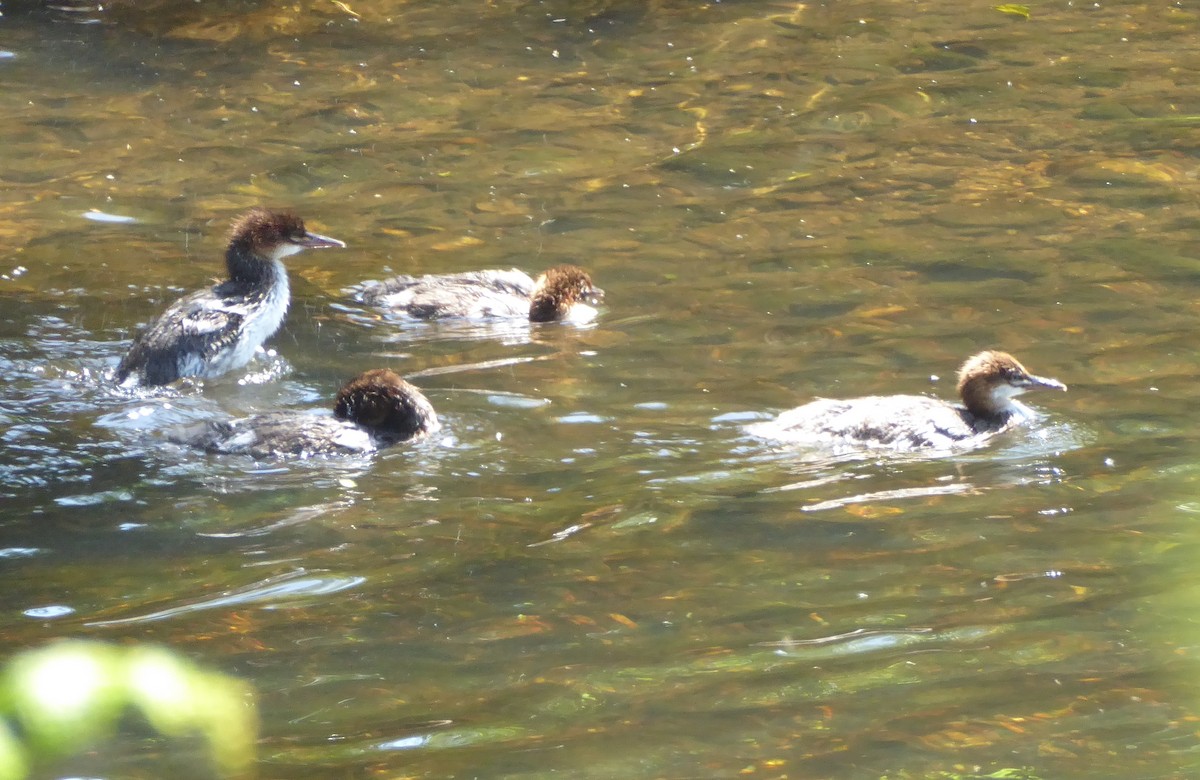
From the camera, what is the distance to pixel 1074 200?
36.3ft

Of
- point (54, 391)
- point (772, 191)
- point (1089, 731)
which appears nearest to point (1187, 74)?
point (772, 191)

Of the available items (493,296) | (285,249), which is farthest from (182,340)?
(493,296)

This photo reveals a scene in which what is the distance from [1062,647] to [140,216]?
8.39m

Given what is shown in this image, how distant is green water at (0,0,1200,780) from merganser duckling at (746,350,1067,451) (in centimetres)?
15

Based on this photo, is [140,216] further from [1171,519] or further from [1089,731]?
[1089,731]

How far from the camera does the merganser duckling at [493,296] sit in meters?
9.54

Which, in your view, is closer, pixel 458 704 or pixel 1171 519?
pixel 458 704

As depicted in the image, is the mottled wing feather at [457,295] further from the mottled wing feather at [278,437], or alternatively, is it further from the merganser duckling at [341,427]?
the mottled wing feather at [278,437]

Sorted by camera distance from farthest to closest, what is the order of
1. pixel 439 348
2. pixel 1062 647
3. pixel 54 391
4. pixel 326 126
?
pixel 326 126 → pixel 439 348 → pixel 54 391 → pixel 1062 647

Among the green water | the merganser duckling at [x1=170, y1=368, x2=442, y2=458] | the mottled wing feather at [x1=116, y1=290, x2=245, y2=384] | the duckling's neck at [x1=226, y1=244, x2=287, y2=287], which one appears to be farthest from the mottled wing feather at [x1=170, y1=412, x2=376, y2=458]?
the duckling's neck at [x1=226, y1=244, x2=287, y2=287]

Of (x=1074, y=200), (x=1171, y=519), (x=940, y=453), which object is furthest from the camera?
(x=1074, y=200)

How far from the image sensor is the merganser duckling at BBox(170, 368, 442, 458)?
286 inches

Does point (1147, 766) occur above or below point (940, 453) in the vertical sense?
above

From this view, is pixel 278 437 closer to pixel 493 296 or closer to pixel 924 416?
pixel 493 296
